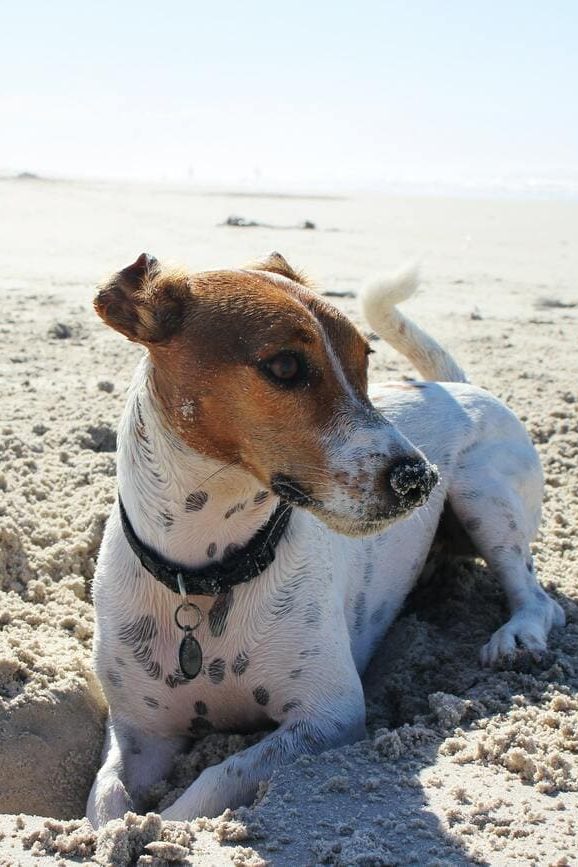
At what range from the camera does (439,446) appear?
4.27 m

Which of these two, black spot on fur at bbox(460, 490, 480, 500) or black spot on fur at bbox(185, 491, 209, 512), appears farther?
black spot on fur at bbox(460, 490, 480, 500)

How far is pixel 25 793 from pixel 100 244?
9.96 meters

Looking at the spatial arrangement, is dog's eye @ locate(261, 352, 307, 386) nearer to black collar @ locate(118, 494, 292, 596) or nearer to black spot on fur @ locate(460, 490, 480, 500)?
black collar @ locate(118, 494, 292, 596)

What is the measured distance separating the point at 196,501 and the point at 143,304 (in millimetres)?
566

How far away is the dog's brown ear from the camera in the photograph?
3.35m

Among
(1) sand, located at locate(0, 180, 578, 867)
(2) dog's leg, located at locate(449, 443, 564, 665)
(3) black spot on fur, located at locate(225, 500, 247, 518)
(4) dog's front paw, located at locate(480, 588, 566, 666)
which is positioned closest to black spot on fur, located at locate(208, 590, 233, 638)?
(3) black spot on fur, located at locate(225, 500, 247, 518)

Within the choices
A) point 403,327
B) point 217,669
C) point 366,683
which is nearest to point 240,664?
point 217,669

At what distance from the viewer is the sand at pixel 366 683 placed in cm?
246

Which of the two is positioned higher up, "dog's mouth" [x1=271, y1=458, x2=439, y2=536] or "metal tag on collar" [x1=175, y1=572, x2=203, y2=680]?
"dog's mouth" [x1=271, y1=458, x2=439, y2=536]

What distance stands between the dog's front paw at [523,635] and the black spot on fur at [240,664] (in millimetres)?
1000

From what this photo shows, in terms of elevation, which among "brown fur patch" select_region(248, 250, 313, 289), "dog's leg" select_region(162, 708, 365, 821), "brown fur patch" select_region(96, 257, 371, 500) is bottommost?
"dog's leg" select_region(162, 708, 365, 821)

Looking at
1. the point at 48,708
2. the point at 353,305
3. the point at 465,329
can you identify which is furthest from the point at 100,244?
the point at 48,708

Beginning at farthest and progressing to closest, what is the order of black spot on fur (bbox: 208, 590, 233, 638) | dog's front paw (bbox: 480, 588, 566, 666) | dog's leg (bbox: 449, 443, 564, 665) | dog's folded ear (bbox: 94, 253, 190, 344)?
dog's leg (bbox: 449, 443, 564, 665)
dog's front paw (bbox: 480, 588, 566, 666)
black spot on fur (bbox: 208, 590, 233, 638)
dog's folded ear (bbox: 94, 253, 190, 344)

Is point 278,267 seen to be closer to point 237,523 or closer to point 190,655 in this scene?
point 237,523
